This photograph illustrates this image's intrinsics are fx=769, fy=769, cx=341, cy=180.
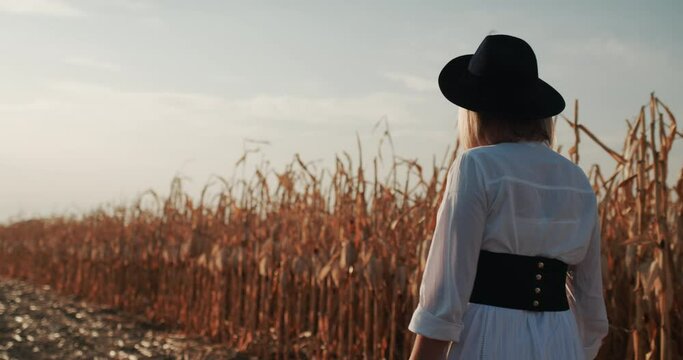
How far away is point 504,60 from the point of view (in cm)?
205

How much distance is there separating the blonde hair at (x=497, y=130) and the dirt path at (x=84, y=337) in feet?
13.6

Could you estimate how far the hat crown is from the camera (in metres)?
2.04

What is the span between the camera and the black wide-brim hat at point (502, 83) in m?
1.93

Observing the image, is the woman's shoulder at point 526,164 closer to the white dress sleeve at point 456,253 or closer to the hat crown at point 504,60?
the white dress sleeve at point 456,253

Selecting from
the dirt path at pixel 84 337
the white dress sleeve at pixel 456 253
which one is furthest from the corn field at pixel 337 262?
the white dress sleeve at pixel 456 253

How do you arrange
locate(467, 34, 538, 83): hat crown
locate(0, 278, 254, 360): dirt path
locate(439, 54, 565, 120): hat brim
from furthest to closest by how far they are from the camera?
locate(0, 278, 254, 360): dirt path → locate(467, 34, 538, 83): hat crown → locate(439, 54, 565, 120): hat brim

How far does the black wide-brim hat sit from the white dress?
0.10 metres

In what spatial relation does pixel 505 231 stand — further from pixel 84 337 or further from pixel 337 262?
pixel 84 337

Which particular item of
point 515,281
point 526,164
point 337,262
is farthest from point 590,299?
point 337,262

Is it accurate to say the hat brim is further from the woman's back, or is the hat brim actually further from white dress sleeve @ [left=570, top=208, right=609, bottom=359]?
white dress sleeve @ [left=570, top=208, right=609, bottom=359]

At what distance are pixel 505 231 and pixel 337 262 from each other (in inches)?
113

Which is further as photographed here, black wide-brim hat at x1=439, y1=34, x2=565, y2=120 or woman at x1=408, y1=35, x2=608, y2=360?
black wide-brim hat at x1=439, y1=34, x2=565, y2=120

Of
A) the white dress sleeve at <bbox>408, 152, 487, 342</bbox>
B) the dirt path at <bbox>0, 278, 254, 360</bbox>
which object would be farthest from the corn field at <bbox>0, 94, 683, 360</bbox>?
the white dress sleeve at <bbox>408, 152, 487, 342</bbox>

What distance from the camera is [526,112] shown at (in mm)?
1927
